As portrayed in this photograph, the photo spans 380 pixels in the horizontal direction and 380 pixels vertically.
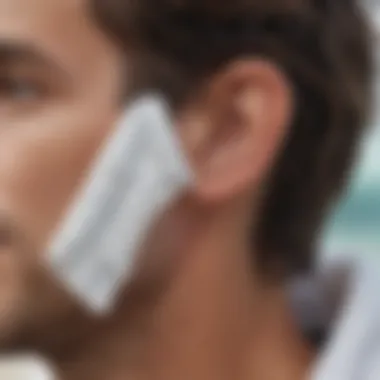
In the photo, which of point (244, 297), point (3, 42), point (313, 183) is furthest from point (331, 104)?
point (3, 42)

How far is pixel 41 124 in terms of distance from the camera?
830mm

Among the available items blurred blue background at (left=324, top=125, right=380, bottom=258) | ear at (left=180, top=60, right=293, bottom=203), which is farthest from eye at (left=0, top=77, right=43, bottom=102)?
blurred blue background at (left=324, top=125, right=380, bottom=258)

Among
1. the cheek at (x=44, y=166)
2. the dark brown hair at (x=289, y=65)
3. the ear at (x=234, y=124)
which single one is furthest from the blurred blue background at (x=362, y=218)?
the cheek at (x=44, y=166)

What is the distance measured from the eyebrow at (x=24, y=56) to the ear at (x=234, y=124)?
12 cm

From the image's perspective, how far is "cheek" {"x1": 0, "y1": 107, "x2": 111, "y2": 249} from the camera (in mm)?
807

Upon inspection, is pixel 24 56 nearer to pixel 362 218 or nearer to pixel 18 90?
pixel 18 90

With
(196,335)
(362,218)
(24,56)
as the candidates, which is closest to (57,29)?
(24,56)

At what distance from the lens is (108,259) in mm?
805

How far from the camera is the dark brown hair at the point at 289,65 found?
0.86 meters

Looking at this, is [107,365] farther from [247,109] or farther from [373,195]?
[373,195]

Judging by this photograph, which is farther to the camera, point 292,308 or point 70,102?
point 292,308

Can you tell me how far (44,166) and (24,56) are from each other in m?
0.09

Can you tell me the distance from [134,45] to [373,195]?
51cm

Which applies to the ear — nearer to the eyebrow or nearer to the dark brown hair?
the dark brown hair
